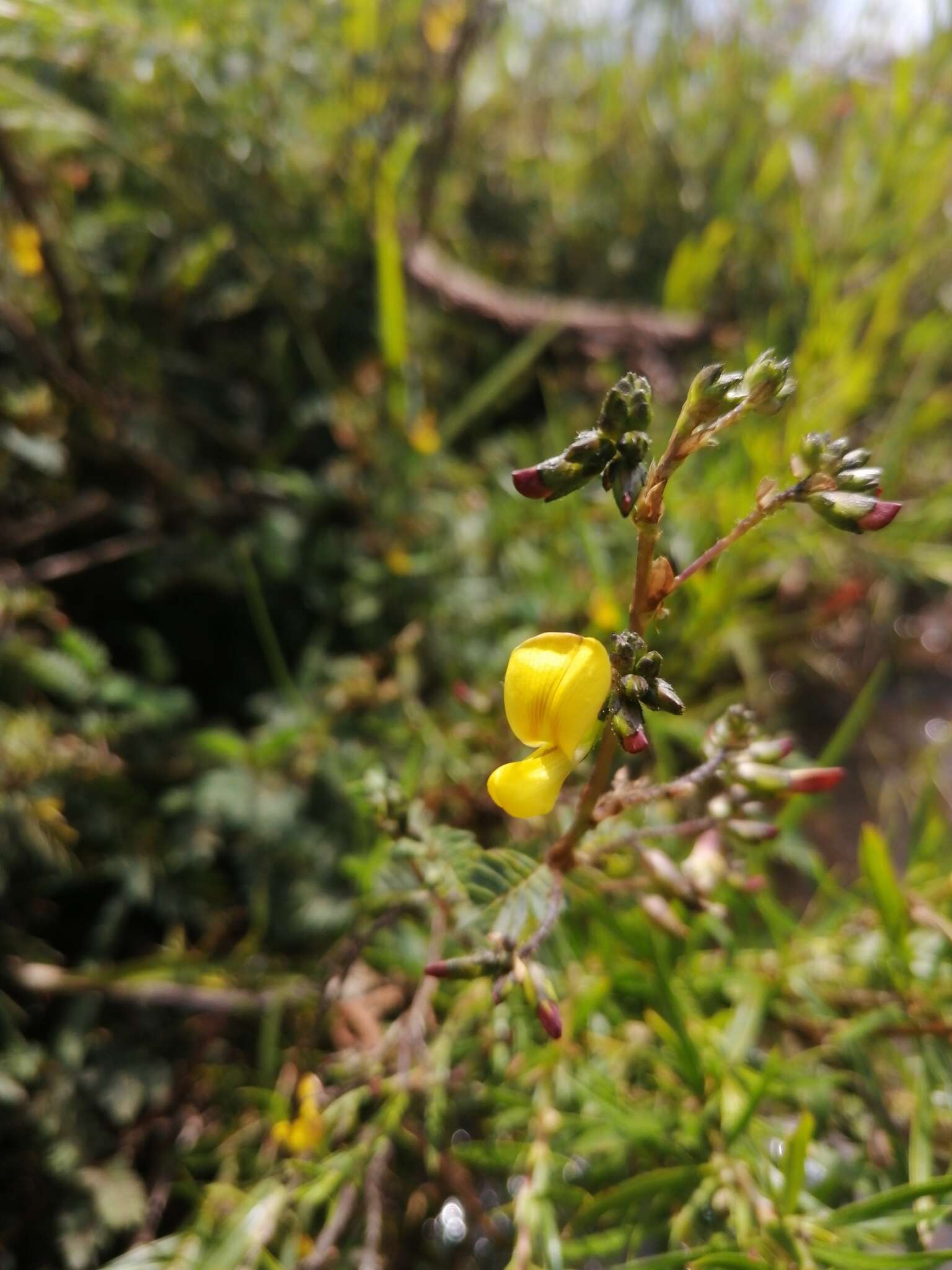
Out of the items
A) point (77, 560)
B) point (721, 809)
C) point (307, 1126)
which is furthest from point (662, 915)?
point (77, 560)

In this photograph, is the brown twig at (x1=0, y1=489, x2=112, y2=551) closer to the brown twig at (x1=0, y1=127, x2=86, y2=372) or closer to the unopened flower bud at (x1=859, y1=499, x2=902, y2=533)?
the brown twig at (x1=0, y1=127, x2=86, y2=372)

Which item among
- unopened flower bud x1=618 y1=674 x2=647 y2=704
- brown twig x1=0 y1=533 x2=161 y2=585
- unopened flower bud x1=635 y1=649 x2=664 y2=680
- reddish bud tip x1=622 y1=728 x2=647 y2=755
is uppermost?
brown twig x1=0 y1=533 x2=161 y2=585

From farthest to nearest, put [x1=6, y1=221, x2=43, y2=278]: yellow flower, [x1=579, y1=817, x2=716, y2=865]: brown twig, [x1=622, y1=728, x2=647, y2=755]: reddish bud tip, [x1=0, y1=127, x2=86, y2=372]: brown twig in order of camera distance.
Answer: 1. [x1=6, y1=221, x2=43, y2=278]: yellow flower
2. [x1=0, y1=127, x2=86, y2=372]: brown twig
3. [x1=579, y1=817, x2=716, y2=865]: brown twig
4. [x1=622, y1=728, x2=647, y2=755]: reddish bud tip

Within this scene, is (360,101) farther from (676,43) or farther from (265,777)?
(265,777)

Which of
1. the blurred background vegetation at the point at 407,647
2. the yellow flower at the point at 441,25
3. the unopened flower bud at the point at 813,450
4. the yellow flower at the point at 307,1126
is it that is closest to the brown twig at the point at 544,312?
the blurred background vegetation at the point at 407,647

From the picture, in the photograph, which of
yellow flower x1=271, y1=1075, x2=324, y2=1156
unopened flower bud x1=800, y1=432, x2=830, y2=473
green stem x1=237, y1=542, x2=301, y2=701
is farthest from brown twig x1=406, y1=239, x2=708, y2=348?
yellow flower x1=271, y1=1075, x2=324, y2=1156

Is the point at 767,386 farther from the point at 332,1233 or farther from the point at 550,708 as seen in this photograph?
the point at 332,1233
